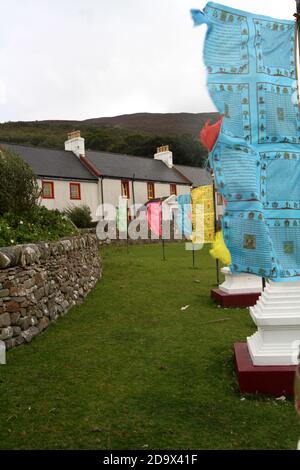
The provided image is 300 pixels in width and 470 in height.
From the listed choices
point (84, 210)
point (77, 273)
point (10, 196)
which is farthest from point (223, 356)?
point (84, 210)

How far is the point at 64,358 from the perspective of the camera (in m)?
5.51

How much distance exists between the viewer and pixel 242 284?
8.91 meters

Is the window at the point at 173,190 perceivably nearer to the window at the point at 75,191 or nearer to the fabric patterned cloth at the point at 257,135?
the window at the point at 75,191

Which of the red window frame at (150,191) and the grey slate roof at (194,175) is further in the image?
the grey slate roof at (194,175)

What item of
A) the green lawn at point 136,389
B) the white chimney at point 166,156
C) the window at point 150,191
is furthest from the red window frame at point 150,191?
the green lawn at point 136,389

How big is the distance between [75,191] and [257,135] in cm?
2668

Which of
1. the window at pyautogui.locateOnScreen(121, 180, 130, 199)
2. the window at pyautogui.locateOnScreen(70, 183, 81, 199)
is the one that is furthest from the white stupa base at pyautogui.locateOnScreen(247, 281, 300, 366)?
the window at pyautogui.locateOnScreen(121, 180, 130, 199)

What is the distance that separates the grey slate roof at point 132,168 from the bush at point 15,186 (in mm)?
21463

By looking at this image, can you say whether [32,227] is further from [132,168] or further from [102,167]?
[132,168]

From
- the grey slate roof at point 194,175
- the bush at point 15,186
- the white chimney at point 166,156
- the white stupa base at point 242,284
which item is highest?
the white chimney at point 166,156

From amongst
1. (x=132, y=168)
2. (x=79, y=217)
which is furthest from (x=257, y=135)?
(x=132, y=168)

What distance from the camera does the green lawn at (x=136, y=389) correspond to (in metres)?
3.47

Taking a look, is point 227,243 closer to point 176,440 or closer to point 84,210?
point 176,440

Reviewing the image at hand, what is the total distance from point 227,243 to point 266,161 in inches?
34.7
